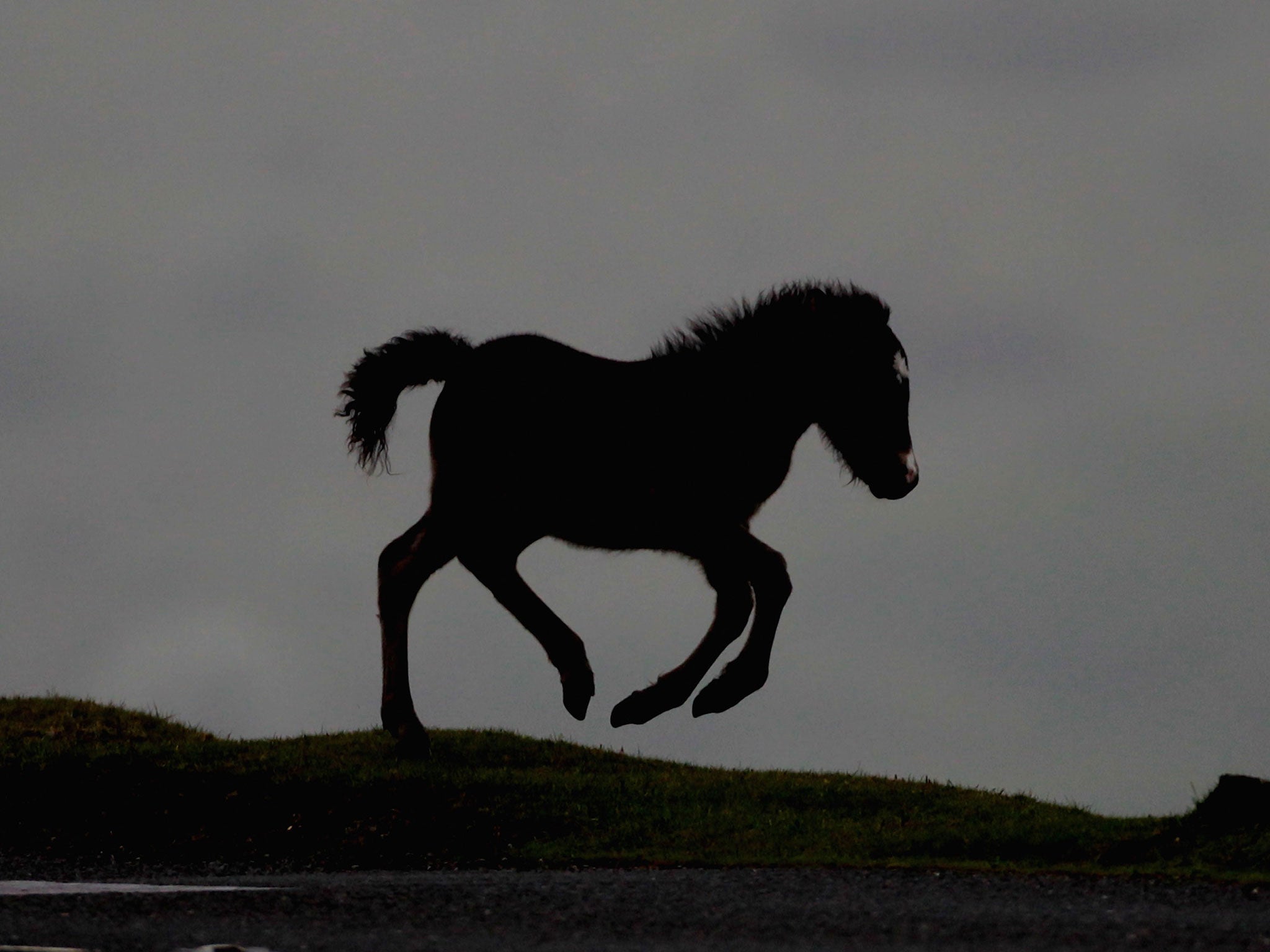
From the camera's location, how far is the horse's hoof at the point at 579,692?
1321cm

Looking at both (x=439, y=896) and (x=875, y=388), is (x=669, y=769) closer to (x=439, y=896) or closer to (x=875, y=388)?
(x=875, y=388)

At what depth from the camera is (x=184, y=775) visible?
1508 cm

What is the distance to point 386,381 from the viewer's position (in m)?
14.4

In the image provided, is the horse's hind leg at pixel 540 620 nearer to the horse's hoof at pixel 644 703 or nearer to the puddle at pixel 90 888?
the horse's hoof at pixel 644 703

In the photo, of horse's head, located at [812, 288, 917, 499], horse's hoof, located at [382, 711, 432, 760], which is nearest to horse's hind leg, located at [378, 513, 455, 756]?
horse's hoof, located at [382, 711, 432, 760]

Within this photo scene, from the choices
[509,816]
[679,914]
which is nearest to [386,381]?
[509,816]

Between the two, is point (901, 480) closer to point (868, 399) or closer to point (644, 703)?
point (868, 399)

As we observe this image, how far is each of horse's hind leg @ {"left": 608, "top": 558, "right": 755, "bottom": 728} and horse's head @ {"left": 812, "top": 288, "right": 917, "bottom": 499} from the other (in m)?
1.41

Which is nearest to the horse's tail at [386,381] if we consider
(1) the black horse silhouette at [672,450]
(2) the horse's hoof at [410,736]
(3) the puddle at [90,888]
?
(1) the black horse silhouette at [672,450]

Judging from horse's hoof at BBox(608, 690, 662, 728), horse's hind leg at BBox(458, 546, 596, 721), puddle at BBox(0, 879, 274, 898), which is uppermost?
horse's hind leg at BBox(458, 546, 596, 721)

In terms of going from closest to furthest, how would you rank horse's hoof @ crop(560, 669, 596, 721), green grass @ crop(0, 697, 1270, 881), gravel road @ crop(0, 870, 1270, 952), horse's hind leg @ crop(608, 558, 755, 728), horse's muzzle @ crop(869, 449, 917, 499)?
gravel road @ crop(0, 870, 1270, 952) < green grass @ crop(0, 697, 1270, 881) < horse's hind leg @ crop(608, 558, 755, 728) < horse's muzzle @ crop(869, 449, 917, 499) < horse's hoof @ crop(560, 669, 596, 721)

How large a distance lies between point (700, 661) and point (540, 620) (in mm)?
1802

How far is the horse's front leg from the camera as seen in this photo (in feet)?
38.8

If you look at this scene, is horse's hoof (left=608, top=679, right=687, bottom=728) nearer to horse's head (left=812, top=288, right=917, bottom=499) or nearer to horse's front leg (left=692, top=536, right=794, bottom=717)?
horse's front leg (left=692, top=536, right=794, bottom=717)
